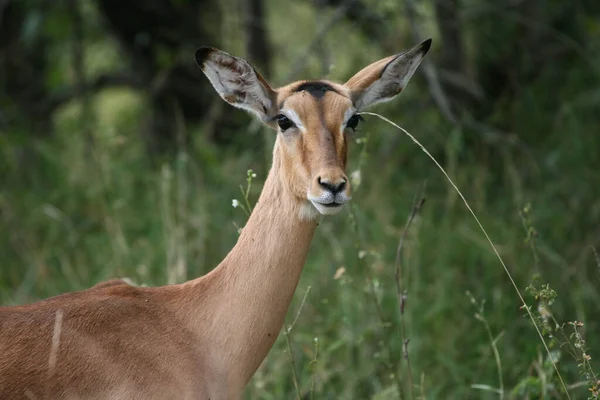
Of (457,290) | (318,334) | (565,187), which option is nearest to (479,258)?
(457,290)

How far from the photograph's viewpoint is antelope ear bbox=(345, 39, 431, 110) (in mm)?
4570

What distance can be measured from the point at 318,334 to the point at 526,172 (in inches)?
118

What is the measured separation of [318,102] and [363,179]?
3.67 metres

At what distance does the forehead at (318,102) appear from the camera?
4285 mm

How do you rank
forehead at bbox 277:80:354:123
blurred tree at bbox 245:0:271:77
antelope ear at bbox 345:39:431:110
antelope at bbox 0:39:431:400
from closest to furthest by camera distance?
1. antelope at bbox 0:39:431:400
2. forehead at bbox 277:80:354:123
3. antelope ear at bbox 345:39:431:110
4. blurred tree at bbox 245:0:271:77

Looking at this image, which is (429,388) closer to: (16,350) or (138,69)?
(16,350)

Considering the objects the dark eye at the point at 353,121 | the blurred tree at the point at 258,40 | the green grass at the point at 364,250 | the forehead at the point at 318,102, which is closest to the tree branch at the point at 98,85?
the green grass at the point at 364,250

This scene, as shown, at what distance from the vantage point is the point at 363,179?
26.1 ft

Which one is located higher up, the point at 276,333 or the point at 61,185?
the point at 276,333

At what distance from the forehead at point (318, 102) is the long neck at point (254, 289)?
34 cm

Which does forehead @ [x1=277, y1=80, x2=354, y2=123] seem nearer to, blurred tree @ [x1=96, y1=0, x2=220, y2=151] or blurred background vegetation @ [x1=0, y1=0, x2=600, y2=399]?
blurred background vegetation @ [x1=0, y1=0, x2=600, y2=399]

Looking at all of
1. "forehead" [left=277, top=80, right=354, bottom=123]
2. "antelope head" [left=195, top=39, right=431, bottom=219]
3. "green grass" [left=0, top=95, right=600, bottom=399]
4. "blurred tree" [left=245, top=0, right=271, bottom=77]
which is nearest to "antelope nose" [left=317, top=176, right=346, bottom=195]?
"antelope head" [left=195, top=39, right=431, bottom=219]

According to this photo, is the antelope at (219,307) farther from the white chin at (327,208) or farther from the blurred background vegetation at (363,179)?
the blurred background vegetation at (363,179)

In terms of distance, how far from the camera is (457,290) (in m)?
6.81
